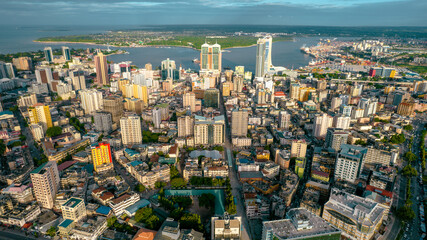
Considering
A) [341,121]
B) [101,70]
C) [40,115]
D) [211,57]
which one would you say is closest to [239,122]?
[341,121]

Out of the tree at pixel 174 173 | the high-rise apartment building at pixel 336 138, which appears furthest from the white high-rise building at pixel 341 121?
the tree at pixel 174 173

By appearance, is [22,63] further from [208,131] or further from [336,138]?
[336,138]

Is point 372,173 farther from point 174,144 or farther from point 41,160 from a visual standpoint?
point 41,160

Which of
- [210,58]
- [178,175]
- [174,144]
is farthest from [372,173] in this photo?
[210,58]

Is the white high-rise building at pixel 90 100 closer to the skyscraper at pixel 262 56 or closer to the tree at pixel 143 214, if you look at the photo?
the tree at pixel 143 214

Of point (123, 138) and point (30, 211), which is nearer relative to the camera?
point (30, 211)

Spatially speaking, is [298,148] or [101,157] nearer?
[101,157]

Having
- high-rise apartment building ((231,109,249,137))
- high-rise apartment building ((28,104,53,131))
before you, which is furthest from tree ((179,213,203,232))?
high-rise apartment building ((28,104,53,131))
